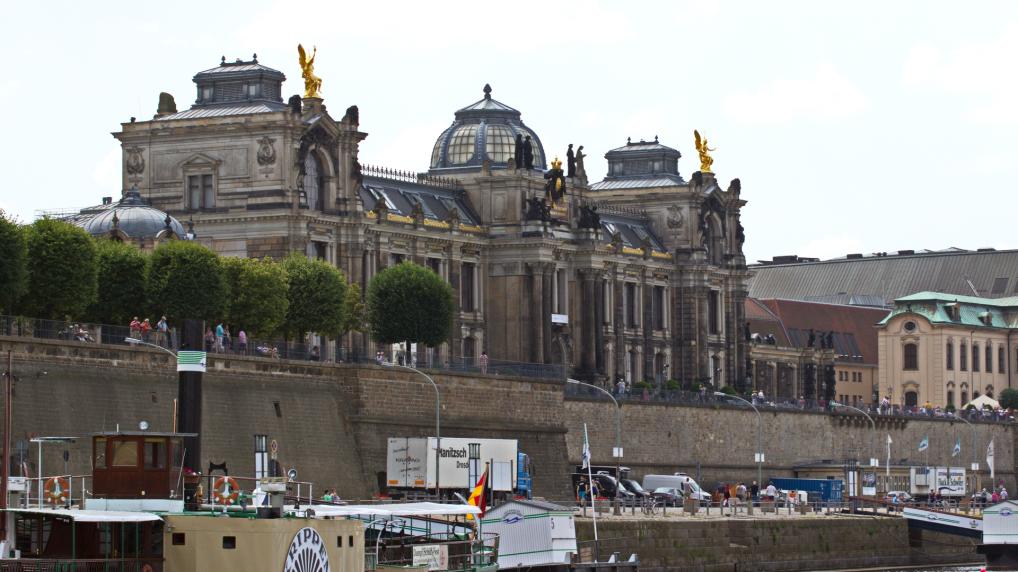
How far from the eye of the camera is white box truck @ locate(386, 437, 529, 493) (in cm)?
9231

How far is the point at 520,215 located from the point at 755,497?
83.9ft

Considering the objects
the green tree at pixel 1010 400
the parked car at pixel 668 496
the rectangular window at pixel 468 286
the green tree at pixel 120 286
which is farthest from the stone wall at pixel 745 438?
the green tree at pixel 120 286

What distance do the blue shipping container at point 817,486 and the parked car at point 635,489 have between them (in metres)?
16.9

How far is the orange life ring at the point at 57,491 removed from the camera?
55.1 metres

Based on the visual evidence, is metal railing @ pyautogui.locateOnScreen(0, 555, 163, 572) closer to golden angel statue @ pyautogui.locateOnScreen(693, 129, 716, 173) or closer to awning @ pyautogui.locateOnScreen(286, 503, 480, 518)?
awning @ pyautogui.locateOnScreen(286, 503, 480, 518)

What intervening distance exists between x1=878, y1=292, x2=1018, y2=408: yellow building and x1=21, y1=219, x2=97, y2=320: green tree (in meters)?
100

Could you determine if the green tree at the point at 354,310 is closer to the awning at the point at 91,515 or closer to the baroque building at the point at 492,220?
the baroque building at the point at 492,220

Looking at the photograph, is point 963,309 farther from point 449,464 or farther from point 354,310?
point 449,464

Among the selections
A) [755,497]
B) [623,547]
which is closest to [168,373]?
[623,547]

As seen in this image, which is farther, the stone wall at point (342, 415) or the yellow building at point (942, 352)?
the yellow building at point (942, 352)

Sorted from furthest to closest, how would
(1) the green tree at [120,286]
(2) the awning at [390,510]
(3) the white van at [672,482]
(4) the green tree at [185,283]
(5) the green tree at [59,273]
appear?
(3) the white van at [672,482] → (4) the green tree at [185,283] → (1) the green tree at [120,286] → (5) the green tree at [59,273] → (2) the awning at [390,510]

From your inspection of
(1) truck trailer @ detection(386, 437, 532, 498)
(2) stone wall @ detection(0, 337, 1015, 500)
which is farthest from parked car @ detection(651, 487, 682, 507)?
(1) truck trailer @ detection(386, 437, 532, 498)

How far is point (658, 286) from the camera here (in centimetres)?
15088

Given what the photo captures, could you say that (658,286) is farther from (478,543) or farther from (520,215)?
(478,543)
